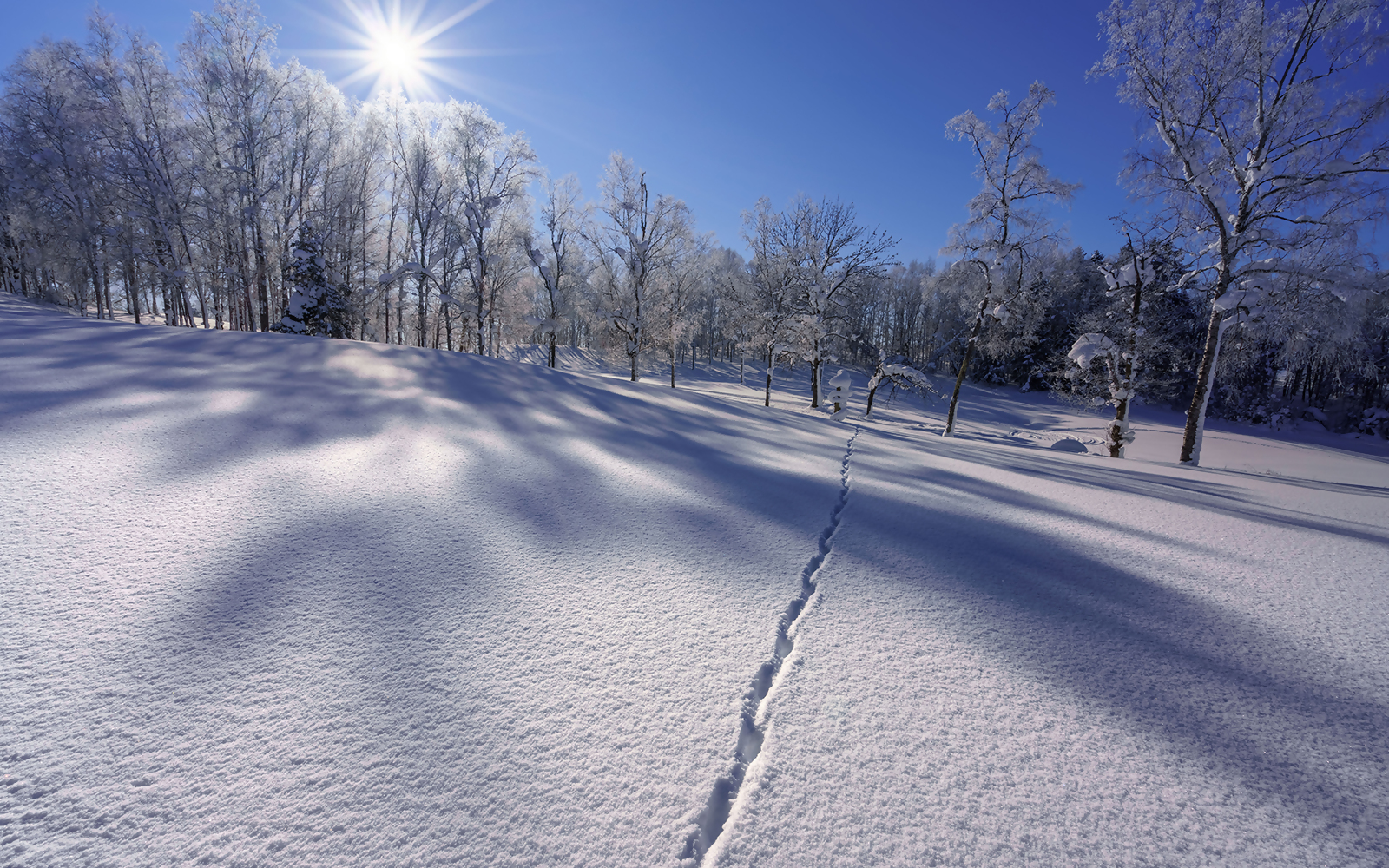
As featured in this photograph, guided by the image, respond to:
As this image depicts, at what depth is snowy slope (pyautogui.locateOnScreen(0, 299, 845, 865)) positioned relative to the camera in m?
1.11

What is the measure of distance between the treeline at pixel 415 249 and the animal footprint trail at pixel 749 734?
11.9 meters

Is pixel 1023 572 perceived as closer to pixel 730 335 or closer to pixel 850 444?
pixel 850 444

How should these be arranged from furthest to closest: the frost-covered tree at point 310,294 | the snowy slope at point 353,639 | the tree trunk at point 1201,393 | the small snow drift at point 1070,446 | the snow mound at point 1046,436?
the snow mound at point 1046,436 < the frost-covered tree at point 310,294 < the small snow drift at point 1070,446 < the tree trunk at point 1201,393 < the snowy slope at point 353,639

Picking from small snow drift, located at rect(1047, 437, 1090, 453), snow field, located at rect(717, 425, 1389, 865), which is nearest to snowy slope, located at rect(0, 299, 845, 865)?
snow field, located at rect(717, 425, 1389, 865)

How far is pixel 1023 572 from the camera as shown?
8.63ft

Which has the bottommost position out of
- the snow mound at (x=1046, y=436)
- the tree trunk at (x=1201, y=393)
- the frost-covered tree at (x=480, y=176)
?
the snow mound at (x=1046, y=436)

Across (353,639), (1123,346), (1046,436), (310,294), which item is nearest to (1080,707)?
(353,639)

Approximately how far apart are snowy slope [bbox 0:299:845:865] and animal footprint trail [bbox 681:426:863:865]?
37 millimetres

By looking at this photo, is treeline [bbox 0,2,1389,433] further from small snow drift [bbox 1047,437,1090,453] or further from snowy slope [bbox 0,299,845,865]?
snowy slope [bbox 0,299,845,865]

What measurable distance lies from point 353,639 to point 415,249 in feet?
79.5

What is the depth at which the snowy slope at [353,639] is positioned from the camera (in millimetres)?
1108

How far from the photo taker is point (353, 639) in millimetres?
1680

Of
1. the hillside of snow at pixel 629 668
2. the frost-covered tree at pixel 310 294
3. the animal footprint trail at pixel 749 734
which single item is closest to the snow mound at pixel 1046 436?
the hillside of snow at pixel 629 668

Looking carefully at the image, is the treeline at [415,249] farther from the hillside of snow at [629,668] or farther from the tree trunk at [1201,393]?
the hillside of snow at [629,668]
